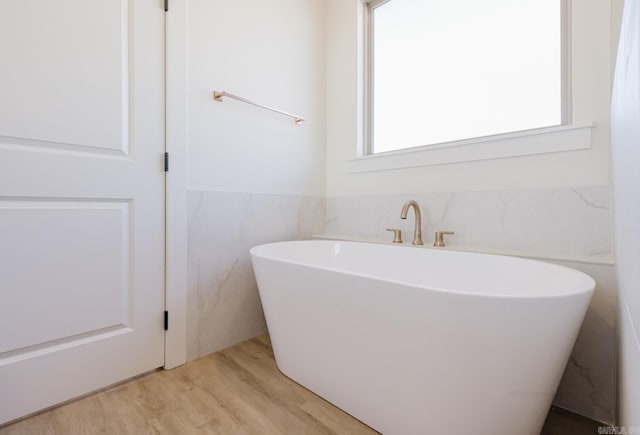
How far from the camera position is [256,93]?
191 cm

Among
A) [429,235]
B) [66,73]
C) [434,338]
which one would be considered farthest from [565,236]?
[66,73]

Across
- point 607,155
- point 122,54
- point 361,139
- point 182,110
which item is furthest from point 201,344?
point 607,155

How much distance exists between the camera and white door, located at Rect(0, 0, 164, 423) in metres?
1.13

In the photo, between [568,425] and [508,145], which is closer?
[568,425]

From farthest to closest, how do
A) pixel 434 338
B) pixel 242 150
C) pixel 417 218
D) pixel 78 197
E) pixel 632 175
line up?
pixel 242 150
pixel 417 218
pixel 78 197
pixel 434 338
pixel 632 175

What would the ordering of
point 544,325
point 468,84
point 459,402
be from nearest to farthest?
point 544,325 → point 459,402 → point 468,84

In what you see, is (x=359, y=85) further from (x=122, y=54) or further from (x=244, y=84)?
(x=122, y=54)

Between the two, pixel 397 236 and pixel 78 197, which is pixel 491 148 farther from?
pixel 78 197

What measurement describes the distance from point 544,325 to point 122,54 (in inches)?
74.4

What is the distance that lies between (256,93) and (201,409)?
5.63ft

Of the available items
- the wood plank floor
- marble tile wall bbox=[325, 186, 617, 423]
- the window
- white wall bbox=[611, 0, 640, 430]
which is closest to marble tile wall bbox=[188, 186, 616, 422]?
marble tile wall bbox=[325, 186, 617, 423]

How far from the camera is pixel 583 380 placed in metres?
1.21

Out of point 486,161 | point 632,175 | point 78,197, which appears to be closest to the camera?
point 632,175

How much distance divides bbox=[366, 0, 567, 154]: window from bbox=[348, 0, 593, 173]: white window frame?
21 mm
